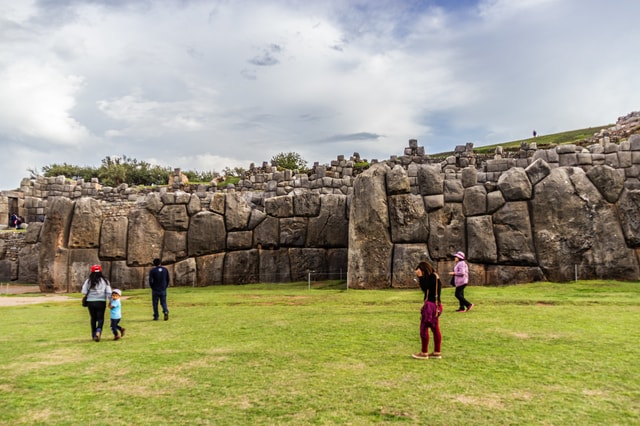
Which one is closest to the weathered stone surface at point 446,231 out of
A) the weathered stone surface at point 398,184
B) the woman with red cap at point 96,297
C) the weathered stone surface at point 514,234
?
the weathered stone surface at point 514,234

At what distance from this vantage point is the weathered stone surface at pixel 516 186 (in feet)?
49.0

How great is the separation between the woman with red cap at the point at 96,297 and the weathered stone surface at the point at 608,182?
43.3 feet

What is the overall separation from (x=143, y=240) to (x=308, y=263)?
5.89m

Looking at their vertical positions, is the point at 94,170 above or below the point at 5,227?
above

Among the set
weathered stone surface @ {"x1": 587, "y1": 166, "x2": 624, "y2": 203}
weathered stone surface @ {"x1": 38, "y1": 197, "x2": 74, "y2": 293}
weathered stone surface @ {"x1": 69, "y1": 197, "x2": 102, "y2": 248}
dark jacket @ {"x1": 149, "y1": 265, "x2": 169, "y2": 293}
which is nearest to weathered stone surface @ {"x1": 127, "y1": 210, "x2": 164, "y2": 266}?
weathered stone surface @ {"x1": 69, "y1": 197, "x2": 102, "y2": 248}

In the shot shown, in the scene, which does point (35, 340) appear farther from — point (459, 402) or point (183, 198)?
point (183, 198)

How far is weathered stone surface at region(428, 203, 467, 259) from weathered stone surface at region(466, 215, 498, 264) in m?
0.23

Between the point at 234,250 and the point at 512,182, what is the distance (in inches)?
375

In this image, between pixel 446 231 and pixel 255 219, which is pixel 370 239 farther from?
pixel 255 219

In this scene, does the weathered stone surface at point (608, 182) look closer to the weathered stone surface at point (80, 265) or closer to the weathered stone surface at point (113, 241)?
the weathered stone surface at point (113, 241)

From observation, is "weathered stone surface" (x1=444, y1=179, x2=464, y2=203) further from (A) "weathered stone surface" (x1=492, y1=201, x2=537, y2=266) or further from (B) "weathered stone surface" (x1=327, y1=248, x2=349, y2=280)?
(B) "weathered stone surface" (x1=327, y1=248, x2=349, y2=280)

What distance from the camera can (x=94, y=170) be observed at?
2055 inches

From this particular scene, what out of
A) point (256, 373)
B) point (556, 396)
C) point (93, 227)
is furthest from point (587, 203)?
point (93, 227)

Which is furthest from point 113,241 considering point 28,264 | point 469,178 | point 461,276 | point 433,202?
point 461,276
